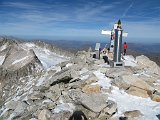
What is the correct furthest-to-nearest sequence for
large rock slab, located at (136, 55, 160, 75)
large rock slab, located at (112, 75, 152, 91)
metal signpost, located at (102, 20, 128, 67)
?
large rock slab, located at (136, 55, 160, 75) → metal signpost, located at (102, 20, 128, 67) → large rock slab, located at (112, 75, 152, 91)

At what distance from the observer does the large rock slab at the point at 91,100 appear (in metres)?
17.9

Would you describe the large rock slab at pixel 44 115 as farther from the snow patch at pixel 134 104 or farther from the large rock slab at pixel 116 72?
the large rock slab at pixel 116 72

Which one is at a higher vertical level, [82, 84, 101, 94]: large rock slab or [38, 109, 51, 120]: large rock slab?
[82, 84, 101, 94]: large rock slab

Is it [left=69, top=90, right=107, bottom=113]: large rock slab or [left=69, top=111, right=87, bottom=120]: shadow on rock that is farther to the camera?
[left=69, top=90, right=107, bottom=113]: large rock slab

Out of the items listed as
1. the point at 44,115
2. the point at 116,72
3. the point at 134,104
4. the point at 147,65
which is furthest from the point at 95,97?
the point at 147,65

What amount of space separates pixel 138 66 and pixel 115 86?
681cm

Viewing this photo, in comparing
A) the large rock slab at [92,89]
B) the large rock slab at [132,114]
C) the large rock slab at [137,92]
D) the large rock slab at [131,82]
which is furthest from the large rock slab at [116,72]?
the large rock slab at [132,114]

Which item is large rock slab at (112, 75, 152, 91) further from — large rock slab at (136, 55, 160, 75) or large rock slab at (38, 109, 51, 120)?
large rock slab at (136, 55, 160, 75)

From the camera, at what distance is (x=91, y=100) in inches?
736

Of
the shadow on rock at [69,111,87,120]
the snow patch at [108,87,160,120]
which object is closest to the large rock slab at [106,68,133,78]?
the snow patch at [108,87,160,120]

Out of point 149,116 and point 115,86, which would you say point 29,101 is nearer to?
point 115,86

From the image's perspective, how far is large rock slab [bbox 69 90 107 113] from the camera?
58.7 feet

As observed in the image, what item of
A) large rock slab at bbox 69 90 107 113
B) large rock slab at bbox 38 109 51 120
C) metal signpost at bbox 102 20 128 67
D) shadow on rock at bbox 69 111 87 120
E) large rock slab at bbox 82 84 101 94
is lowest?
large rock slab at bbox 38 109 51 120

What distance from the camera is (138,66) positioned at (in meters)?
27.2
